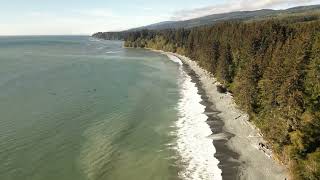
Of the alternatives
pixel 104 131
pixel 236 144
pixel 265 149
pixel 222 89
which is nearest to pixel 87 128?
pixel 104 131

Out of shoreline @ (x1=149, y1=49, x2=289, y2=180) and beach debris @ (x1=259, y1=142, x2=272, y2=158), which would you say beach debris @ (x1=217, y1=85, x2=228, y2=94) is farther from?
beach debris @ (x1=259, y1=142, x2=272, y2=158)

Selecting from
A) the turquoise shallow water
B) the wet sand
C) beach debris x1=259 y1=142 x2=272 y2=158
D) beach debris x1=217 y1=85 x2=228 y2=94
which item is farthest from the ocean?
beach debris x1=259 y1=142 x2=272 y2=158

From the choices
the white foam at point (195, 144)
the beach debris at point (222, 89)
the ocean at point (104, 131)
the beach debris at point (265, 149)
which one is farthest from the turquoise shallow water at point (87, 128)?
the beach debris at point (265, 149)

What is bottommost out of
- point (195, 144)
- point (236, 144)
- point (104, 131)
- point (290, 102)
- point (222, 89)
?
point (195, 144)

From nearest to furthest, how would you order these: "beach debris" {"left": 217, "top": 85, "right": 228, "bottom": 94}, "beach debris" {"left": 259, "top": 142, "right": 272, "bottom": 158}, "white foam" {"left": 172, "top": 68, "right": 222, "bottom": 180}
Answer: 1. "white foam" {"left": 172, "top": 68, "right": 222, "bottom": 180}
2. "beach debris" {"left": 259, "top": 142, "right": 272, "bottom": 158}
3. "beach debris" {"left": 217, "top": 85, "right": 228, "bottom": 94}

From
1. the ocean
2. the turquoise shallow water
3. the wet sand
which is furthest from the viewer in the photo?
the turquoise shallow water

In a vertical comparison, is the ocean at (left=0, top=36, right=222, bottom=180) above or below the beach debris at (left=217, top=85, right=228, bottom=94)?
below

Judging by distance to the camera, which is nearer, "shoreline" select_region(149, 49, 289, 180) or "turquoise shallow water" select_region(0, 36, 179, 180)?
"shoreline" select_region(149, 49, 289, 180)

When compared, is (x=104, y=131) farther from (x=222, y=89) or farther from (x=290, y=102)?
(x=222, y=89)
